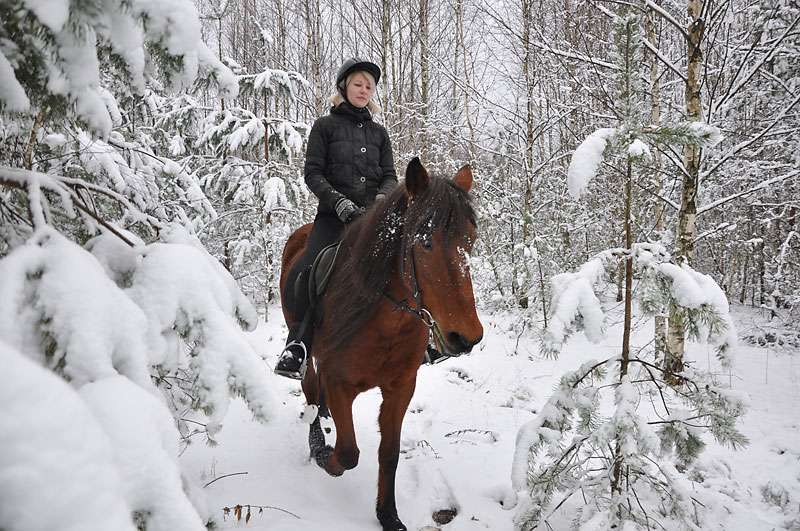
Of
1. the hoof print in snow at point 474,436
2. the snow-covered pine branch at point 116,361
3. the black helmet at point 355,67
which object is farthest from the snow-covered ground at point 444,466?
the black helmet at point 355,67

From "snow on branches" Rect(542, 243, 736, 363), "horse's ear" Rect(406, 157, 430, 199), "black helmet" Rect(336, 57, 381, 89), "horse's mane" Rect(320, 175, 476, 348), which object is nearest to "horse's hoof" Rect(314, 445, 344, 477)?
"horse's mane" Rect(320, 175, 476, 348)

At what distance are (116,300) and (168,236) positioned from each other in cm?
58

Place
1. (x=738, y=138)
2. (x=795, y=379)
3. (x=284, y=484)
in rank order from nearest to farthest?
(x=284, y=484), (x=795, y=379), (x=738, y=138)

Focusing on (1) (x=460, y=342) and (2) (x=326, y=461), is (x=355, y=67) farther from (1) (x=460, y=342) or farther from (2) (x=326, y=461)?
(2) (x=326, y=461)

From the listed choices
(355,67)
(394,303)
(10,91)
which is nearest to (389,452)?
(394,303)

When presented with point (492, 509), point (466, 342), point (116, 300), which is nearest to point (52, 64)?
point (116, 300)

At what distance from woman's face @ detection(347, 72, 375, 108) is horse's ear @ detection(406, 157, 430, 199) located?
1.55 m

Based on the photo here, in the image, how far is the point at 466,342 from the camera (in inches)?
80.2

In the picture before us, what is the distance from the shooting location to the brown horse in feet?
7.00

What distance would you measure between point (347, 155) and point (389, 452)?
8.27 feet

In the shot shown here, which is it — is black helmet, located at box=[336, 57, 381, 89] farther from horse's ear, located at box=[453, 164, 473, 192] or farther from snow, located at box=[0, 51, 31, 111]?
snow, located at box=[0, 51, 31, 111]

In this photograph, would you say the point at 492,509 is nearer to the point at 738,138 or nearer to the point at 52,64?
the point at 52,64

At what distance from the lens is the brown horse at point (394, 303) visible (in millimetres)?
2133

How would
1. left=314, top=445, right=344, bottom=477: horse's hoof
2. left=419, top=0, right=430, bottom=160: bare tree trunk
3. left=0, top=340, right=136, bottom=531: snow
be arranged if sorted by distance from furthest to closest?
left=419, top=0, right=430, bottom=160: bare tree trunk
left=314, top=445, right=344, bottom=477: horse's hoof
left=0, top=340, right=136, bottom=531: snow
